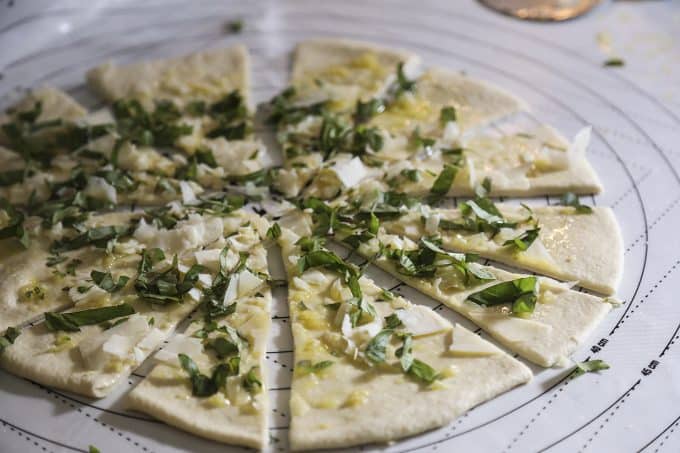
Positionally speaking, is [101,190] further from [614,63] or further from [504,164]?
[614,63]

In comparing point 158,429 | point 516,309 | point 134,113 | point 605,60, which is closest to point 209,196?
point 134,113

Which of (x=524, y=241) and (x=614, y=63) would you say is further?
(x=614, y=63)

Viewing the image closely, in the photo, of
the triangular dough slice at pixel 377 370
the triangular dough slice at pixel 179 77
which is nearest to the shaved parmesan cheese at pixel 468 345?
the triangular dough slice at pixel 377 370

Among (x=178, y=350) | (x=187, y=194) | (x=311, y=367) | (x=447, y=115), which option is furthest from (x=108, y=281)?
(x=447, y=115)

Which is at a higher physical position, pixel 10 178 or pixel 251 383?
pixel 10 178

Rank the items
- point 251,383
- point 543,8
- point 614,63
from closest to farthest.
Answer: point 251,383, point 614,63, point 543,8

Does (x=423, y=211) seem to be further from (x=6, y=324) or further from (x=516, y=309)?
(x=6, y=324)
